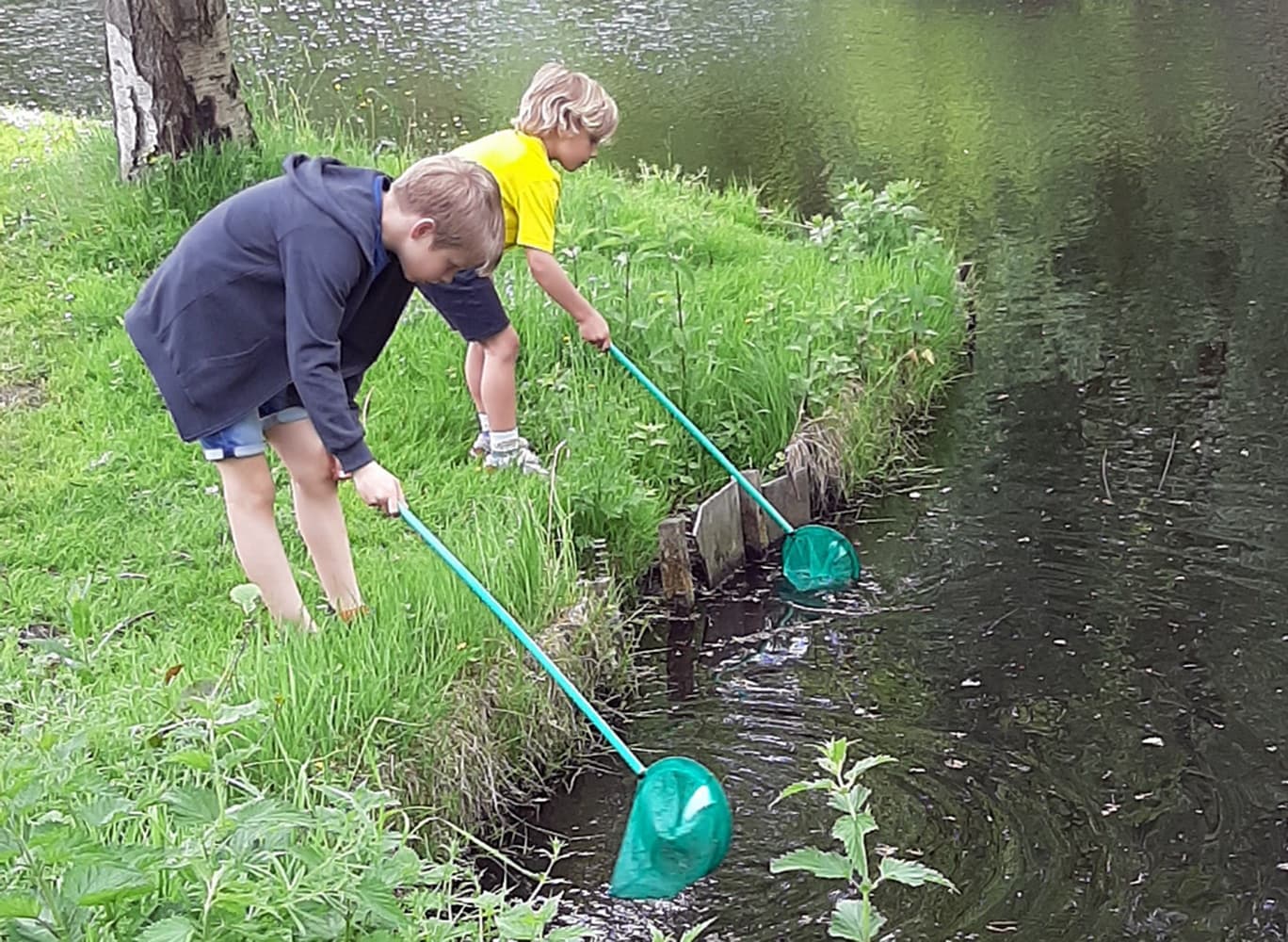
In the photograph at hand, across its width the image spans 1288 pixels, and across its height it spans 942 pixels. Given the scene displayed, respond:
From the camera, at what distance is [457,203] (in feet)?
10.3

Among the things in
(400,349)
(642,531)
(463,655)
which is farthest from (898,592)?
(400,349)

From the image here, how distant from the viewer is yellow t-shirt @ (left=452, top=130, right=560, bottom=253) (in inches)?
177

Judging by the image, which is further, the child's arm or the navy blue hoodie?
the child's arm

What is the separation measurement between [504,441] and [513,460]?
68 millimetres

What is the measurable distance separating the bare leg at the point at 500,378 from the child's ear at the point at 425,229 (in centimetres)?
146

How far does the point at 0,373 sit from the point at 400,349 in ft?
4.61

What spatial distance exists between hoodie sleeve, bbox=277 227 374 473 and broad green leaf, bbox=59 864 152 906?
1390 mm

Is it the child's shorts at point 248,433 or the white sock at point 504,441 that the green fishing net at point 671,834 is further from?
the white sock at point 504,441

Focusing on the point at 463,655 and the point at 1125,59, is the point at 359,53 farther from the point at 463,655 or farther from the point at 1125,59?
the point at 463,655

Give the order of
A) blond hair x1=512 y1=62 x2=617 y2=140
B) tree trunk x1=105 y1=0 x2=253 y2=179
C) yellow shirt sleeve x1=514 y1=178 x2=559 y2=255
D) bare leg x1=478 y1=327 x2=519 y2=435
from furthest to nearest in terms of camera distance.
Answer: tree trunk x1=105 y1=0 x2=253 y2=179 < bare leg x1=478 y1=327 x2=519 y2=435 < yellow shirt sleeve x1=514 y1=178 x2=559 y2=255 < blond hair x1=512 y1=62 x2=617 y2=140

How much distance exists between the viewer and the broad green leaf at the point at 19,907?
1850mm

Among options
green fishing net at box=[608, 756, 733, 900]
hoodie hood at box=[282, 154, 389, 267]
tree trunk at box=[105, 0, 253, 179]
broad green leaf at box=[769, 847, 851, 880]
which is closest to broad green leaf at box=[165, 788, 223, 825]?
broad green leaf at box=[769, 847, 851, 880]

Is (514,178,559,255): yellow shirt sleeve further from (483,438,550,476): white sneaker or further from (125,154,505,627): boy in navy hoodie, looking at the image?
(125,154,505,627): boy in navy hoodie

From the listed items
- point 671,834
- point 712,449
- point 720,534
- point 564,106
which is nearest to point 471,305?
point 564,106
